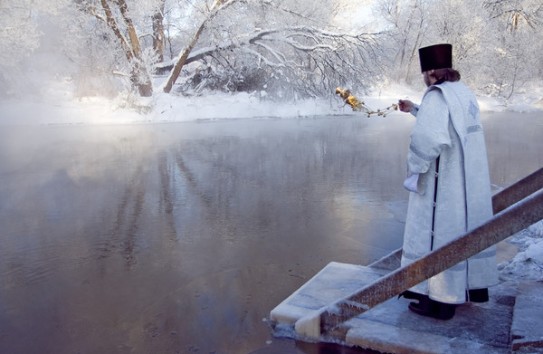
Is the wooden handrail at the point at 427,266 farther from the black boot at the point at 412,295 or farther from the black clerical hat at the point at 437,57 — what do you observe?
the black clerical hat at the point at 437,57

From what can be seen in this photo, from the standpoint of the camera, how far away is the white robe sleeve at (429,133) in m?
3.22

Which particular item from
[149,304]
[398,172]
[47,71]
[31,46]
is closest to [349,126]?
[398,172]

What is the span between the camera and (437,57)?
3357 millimetres

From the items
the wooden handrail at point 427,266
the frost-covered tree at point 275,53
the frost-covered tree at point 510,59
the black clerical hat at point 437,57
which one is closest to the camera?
the wooden handrail at point 427,266

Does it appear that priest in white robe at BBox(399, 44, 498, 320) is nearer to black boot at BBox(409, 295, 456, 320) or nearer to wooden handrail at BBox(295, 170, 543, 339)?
black boot at BBox(409, 295, 456, 320)

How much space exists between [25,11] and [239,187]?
19.4 meters

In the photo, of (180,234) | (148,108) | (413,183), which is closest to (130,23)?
(148,108)

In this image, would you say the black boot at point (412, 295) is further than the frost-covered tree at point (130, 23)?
No

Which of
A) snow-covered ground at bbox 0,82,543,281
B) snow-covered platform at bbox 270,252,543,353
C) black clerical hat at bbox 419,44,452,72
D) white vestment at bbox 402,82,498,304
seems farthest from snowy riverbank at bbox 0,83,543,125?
white vestment at bbox 402,82,498,304

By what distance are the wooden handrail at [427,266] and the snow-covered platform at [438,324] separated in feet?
0.37

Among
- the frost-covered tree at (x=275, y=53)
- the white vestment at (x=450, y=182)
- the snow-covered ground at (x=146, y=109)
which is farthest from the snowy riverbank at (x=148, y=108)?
the white vestment at (x=450, y=182)

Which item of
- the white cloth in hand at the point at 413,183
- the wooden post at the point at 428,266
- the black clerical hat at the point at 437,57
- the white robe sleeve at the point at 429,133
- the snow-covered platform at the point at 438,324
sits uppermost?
the black clerical hat at the point at 437,57

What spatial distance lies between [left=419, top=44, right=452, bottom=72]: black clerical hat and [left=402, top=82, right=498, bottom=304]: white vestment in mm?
144

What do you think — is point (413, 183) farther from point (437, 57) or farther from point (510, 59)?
point (510, 59)
